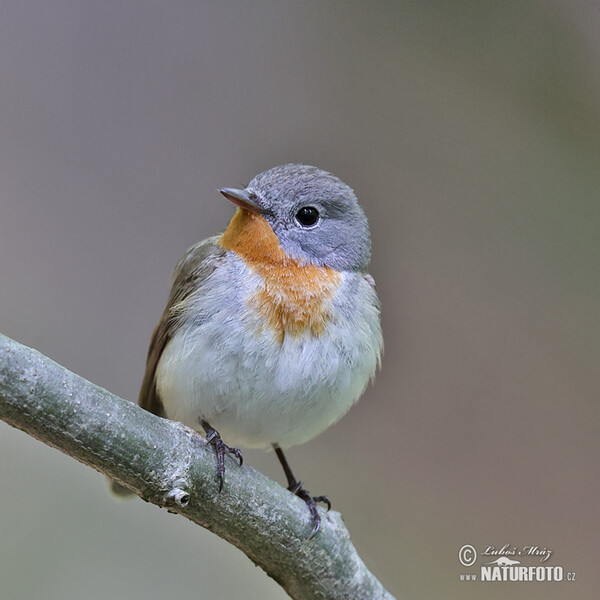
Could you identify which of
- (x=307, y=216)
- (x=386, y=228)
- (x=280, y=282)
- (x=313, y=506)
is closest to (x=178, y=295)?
(x=280, y=282)

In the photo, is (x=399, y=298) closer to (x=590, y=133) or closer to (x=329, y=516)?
(x=590, y=133)

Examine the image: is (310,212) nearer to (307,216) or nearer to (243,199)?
(307,216)

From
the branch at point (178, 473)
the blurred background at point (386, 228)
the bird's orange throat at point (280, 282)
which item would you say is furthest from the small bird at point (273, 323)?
the blurred background at point (386, 228)

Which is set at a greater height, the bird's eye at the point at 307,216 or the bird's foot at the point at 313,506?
the bird's eye at the point at 307,216

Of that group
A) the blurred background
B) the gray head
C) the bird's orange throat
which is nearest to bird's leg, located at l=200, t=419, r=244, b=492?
the bird's orange throat

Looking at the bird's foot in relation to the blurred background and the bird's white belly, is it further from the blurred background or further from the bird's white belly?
the blurred background

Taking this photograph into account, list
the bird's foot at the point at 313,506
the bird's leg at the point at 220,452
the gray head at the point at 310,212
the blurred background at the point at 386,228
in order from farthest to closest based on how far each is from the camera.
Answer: the blurred background at the point at 386,228
the gray head at the point at 310,212
the bird's foot at the point at 313,506
the bird's leg at the point at 220,452

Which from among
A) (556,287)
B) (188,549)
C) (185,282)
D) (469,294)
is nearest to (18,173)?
(185,282)

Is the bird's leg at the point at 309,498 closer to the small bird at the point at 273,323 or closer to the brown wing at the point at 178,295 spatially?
the small bird at the point at 273,323
